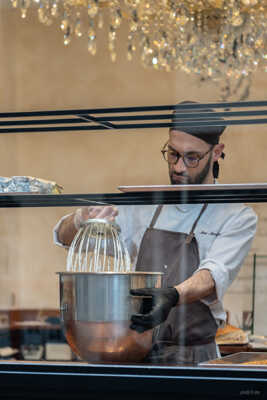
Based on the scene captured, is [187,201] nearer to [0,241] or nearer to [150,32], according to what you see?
[0,241]

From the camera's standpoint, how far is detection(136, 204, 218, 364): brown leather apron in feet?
3.44

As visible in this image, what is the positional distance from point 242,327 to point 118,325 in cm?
58

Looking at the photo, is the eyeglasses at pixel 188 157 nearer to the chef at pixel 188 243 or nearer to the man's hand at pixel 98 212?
the chef at pixel 188 243

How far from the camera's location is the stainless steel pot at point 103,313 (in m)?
0.92

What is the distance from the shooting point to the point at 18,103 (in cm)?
189

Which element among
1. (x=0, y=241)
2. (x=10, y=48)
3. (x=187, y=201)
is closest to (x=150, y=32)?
(x=10, y=48)

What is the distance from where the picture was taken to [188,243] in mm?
1177

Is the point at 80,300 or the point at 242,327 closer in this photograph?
the point at 80,300

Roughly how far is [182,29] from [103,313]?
65.5 inches

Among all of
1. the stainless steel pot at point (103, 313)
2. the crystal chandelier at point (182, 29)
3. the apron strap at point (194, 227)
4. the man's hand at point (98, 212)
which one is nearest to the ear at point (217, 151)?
the apron strap at point (194, 227)

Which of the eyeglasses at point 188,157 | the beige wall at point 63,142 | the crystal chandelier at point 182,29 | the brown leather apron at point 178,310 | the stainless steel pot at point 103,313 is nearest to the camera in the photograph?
the stainless steel pot at point 103,313

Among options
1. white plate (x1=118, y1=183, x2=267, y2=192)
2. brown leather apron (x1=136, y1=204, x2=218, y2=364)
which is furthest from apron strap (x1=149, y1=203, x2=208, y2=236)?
white plate (x1=118, y1=183, x2=267, y2=192)

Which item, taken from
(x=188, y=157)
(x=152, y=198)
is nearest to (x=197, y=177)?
(x=188, y=157)

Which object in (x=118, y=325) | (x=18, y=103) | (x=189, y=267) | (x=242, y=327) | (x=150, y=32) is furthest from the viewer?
(x=150, y=32)
